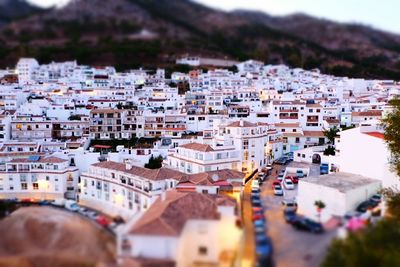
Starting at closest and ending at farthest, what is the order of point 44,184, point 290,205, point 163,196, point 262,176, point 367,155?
point 163,196, point 290,205, point 367,155, point 44,184, point 262,176

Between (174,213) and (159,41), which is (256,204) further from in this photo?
(159,41)

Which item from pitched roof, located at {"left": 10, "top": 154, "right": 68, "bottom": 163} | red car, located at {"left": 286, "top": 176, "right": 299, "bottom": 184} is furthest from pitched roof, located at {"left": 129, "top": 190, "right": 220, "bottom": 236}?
pitched roof, located at {"left": 10, "top": 154, "right": 68, "bottom": 163}

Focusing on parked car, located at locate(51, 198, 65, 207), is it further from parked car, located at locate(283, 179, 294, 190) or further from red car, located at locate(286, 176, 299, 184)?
red car, located at locate(286, 176, 299, 184)

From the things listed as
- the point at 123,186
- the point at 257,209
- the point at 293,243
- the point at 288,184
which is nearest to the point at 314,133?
the point at 288,184

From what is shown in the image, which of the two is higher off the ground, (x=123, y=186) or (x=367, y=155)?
(x=367, y=155)

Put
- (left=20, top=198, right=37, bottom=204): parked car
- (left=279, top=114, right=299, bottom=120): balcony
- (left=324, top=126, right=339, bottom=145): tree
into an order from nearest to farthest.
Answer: (left=20, top=198, right=37, bottom=204): parked car → (left=324, top=126, right=339, bottom=145): tree → (left=279, top=114, right=299, bottom=120): balcony

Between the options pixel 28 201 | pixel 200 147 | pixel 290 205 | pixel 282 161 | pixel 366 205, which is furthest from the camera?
pixel 282 161
